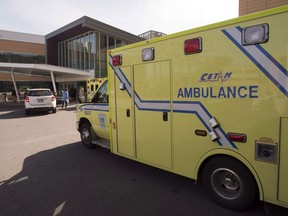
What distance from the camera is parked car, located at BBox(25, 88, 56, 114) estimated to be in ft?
48.4

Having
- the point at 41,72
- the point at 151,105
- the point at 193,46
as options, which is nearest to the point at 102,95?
the point at 151,105

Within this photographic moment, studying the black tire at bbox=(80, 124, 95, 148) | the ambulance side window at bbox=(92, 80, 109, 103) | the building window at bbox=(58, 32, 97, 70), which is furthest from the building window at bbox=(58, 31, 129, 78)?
the ambulance side window at bbox=(92, 80, 109, 103)

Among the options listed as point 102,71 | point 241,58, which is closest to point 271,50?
point 241,58

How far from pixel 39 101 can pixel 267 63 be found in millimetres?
14878

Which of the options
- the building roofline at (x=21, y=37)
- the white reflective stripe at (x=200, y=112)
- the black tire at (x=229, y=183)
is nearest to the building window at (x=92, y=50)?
the building roofline at (x=21, y=37)

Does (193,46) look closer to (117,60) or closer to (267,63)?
(267,63)

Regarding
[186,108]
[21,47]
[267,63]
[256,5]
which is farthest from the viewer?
[21,47]

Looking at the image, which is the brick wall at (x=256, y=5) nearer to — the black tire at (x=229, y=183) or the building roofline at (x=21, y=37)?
the black tire at (x=229, y=183)

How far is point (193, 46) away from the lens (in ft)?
11.3

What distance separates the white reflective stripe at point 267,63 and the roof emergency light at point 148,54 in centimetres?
152

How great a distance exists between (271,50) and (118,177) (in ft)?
11.6

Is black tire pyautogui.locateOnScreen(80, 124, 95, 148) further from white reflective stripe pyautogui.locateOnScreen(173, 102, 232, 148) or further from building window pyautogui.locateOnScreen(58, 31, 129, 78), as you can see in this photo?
building window pyautogui.locateOnScreen(58, 31, 129, 78)

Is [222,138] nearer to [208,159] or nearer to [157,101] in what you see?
[208,159]

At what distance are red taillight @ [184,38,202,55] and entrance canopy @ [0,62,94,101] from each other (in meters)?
20.6
